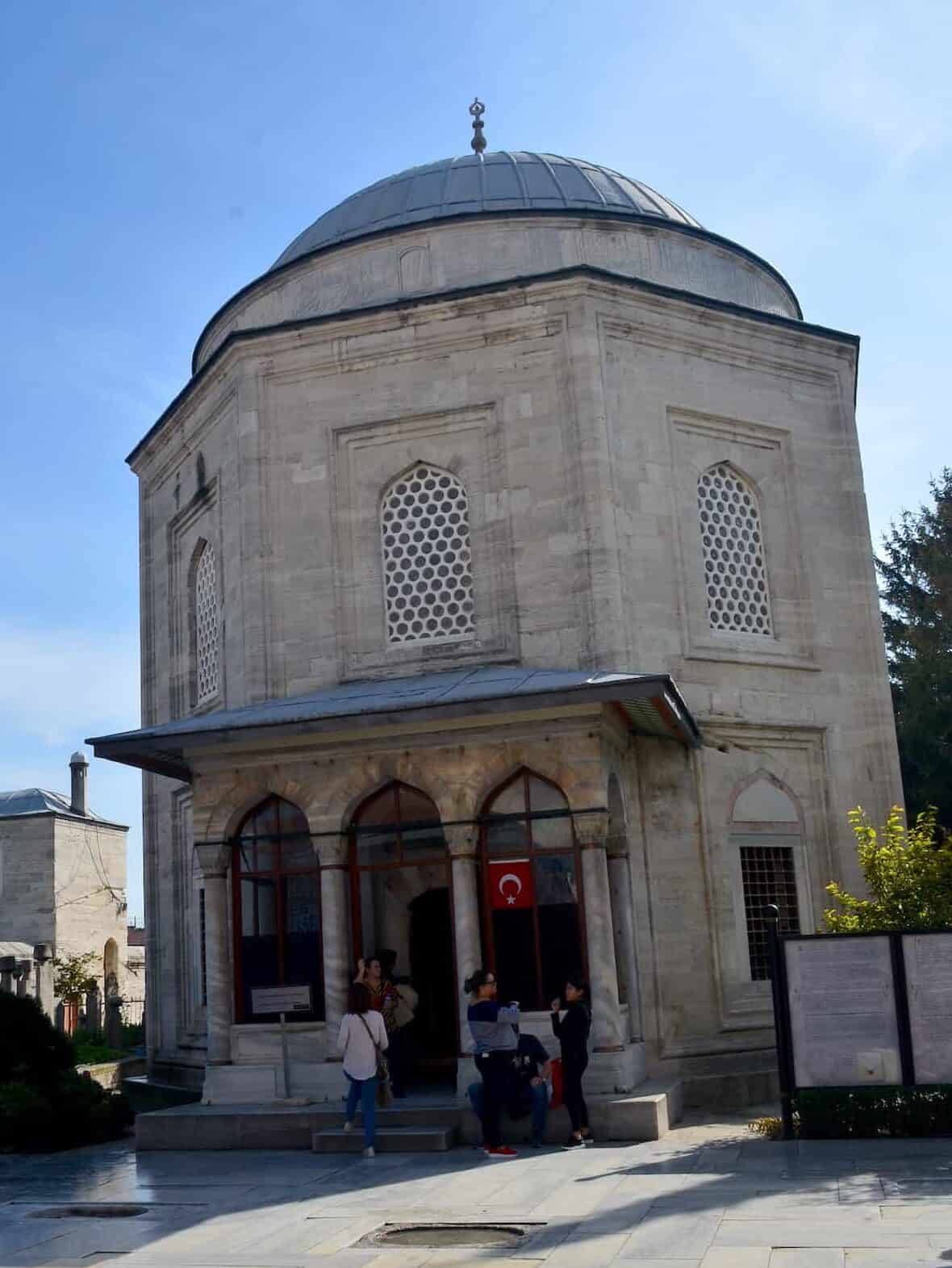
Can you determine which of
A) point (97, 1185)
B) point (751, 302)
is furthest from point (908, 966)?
point (751, 302)

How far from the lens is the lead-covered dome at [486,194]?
1883 centimetres

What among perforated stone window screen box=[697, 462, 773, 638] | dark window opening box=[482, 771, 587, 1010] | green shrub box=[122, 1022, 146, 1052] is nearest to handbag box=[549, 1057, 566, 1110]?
dark window opening box=[482, 771, 587, 1010]

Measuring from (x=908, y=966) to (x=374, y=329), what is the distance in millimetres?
9568

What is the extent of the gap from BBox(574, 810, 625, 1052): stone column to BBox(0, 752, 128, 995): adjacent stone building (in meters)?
26.1

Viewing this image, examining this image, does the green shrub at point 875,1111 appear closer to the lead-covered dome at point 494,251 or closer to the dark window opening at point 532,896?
the dark window opening at point 532,896

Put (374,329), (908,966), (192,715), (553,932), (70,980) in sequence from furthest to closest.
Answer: (70,980)
(192,715)
(374,329)
(553,932)
(908,966)

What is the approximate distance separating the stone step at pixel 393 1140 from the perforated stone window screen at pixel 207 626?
694cm

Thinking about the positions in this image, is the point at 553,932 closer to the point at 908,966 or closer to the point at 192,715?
the point at 908,966

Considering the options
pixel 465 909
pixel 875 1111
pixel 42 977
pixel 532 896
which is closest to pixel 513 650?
pixel 532 896

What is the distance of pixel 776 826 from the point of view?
1538 cm

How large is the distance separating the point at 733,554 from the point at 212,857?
707 centimetres

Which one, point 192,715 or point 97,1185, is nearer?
point 97,1185

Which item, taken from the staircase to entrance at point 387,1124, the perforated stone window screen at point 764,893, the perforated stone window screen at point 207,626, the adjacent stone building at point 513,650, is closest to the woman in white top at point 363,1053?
the staircase to entrance at point 387,1124

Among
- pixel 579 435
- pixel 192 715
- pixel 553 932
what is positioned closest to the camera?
pixel 553 932
